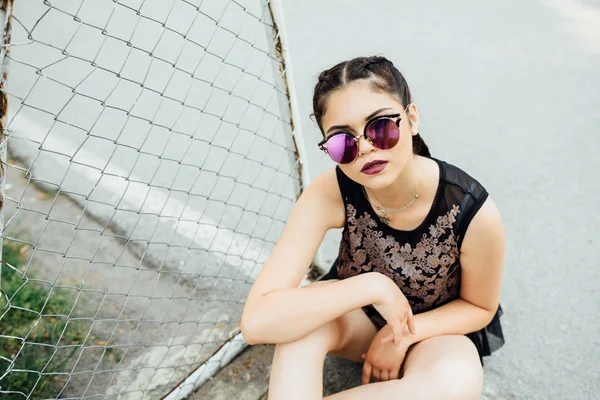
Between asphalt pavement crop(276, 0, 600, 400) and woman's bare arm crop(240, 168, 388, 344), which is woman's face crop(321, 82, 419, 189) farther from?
asphalt pavement crop(276, 0, 600, 400)

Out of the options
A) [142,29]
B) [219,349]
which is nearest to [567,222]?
[219,349]

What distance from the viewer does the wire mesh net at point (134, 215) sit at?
86.8 inches

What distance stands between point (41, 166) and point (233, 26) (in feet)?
5.96

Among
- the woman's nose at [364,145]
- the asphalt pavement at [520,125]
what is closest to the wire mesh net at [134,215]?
the asphalt pavement at [520,125]

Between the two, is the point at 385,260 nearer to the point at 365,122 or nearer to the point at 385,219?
the point at 385,219

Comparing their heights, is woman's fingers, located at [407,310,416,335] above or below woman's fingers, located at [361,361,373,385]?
above

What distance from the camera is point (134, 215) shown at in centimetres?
307

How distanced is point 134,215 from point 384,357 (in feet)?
5.74

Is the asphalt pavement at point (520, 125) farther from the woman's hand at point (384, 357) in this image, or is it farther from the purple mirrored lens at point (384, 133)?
the purple mirrored lens at point (384, 133)

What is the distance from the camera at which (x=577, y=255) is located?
8.11 feet

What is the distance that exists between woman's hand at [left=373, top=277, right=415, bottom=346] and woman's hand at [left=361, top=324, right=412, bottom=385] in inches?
2.7

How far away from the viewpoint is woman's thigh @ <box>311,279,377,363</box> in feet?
6.25

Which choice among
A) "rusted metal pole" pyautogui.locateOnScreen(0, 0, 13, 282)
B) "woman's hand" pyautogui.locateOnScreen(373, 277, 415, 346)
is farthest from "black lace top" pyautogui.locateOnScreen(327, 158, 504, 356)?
"rusted metal pole" pyautogui.locateOnScreen(0, 0, 13, 282)

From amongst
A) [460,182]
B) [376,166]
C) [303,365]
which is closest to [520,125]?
[460,182]
